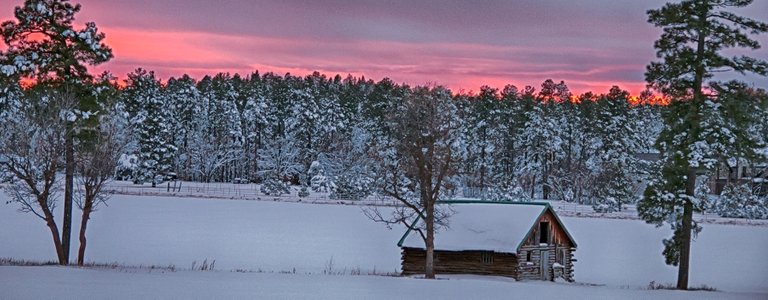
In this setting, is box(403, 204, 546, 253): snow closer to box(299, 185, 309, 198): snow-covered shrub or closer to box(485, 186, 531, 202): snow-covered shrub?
box(485, 186, 531, 202): snow-covered shrub

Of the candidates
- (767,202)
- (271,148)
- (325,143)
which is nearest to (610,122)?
(767,202)

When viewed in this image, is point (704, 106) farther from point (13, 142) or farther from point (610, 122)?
point (610, 122)

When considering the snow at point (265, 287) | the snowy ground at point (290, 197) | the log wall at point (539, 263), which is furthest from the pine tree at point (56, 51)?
the snowy ground at point (290, 197)

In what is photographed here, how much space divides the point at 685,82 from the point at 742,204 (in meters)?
57.5

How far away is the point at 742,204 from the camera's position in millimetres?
85375

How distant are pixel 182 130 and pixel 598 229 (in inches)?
2825

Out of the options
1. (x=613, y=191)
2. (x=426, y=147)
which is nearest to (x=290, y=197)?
(x=613, y=191)

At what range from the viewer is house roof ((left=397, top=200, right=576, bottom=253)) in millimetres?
40094

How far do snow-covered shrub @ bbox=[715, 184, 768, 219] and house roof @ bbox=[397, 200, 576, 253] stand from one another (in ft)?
163

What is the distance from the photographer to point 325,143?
381 ft

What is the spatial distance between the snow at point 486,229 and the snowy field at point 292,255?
1.71 meters

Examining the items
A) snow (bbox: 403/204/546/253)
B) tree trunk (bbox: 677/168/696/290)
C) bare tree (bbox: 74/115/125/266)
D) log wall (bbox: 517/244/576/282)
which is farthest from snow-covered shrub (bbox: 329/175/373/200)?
tree trunk (bbox: 677/168/696/290)

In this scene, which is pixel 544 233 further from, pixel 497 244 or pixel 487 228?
pixel 497 244

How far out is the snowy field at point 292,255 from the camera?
3050cm
